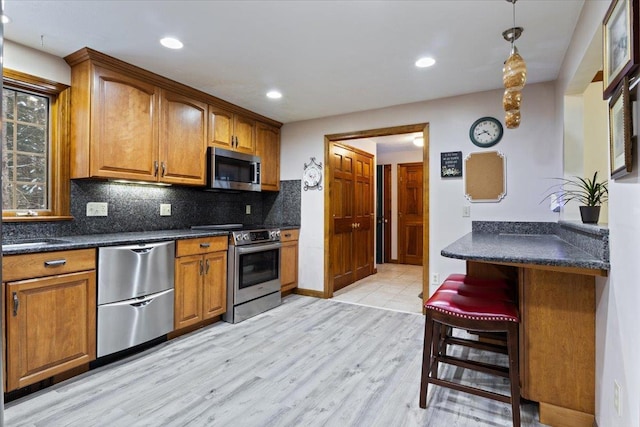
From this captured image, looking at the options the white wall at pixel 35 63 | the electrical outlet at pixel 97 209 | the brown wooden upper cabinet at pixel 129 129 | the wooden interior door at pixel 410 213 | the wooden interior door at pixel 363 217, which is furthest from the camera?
the wooden interior door at pixel 410 213

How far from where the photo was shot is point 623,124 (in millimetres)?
1290

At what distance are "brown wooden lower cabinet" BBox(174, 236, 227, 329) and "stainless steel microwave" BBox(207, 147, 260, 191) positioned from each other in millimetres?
627

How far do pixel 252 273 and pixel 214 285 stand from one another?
1.47ft

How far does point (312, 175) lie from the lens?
14.3ft

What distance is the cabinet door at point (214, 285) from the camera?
124 inches

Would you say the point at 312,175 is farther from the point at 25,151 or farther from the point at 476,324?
the point at 476,324

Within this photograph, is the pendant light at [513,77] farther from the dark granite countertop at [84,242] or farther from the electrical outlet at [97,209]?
the electrical outlet at [97,209]

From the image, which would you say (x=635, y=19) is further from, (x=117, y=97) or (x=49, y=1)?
(x=117, y=97)

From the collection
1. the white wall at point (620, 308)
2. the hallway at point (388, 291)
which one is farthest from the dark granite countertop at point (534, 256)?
the hallway at point (388, 291)

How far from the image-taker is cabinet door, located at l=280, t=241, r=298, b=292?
4152 millimetres

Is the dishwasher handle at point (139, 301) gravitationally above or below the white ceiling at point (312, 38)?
below

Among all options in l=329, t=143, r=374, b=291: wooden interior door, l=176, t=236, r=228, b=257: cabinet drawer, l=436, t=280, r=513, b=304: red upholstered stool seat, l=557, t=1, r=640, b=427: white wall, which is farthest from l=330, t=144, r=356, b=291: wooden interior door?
l=557, t=1, r=640, b=427: white wall

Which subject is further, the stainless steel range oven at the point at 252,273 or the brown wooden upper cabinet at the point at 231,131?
the brown wooden upper cabinet at the point at 231,131

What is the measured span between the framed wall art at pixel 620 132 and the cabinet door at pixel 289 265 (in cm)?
315
